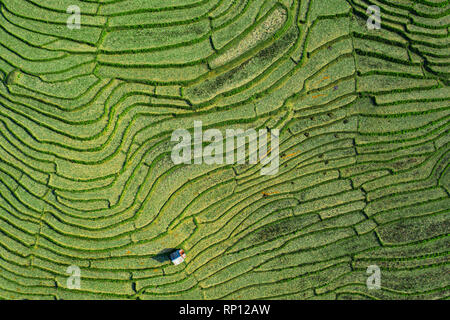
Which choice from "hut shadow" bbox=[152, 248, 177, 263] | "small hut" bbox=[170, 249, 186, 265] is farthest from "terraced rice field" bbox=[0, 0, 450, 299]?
"small hut" bbox=[170, 249, 186, 265]

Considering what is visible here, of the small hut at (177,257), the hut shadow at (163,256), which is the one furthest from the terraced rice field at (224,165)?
the small hut at (177,257)

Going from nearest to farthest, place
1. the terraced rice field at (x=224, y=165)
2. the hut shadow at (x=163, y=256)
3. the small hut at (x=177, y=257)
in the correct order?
the small hut at (x=177, y=257), the terraced rice field at (x=224, y=165), the hut shadow at (x=163, y=256)

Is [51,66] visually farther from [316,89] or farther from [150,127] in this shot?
[316,89]

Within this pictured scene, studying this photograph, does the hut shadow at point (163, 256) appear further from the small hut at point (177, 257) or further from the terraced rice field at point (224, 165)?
the small hut at point (177, 257)

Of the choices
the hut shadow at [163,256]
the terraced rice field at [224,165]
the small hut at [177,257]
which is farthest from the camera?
the hut shadow at [163,256]

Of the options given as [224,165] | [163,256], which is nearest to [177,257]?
[163,256]

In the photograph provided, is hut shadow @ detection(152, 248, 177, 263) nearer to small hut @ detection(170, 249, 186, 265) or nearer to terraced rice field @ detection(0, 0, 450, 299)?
terraced rice field @ detection(0, 0, 450, 299)

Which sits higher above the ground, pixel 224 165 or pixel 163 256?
pixel 224 165

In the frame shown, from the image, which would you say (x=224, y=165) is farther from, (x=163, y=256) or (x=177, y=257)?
(x=163, y=256)
